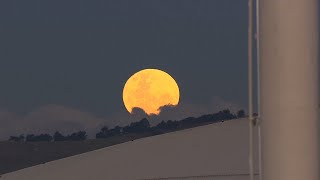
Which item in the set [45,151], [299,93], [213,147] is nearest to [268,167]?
[299,93]

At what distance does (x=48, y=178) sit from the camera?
15398 millimetres

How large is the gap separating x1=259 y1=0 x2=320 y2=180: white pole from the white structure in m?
6.87

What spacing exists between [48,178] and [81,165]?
2.33 ft

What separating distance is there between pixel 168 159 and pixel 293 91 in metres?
8.36

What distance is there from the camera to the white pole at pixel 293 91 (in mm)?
7023

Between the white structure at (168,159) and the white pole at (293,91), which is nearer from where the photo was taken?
the white pole at (293,91)

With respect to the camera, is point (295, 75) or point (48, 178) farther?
point (48, 178)

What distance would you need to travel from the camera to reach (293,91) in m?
7.03

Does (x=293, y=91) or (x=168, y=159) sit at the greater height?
(x=293, y=91)

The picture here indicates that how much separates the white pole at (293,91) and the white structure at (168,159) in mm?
6866

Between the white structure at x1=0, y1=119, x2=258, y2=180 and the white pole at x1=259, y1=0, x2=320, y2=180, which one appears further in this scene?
the white structure at x1=0, y1=119, x2=258, y2=180

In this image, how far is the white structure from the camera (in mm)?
14539

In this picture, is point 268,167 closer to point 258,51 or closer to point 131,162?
point 258,51

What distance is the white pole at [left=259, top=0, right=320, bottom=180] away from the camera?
277 inches
